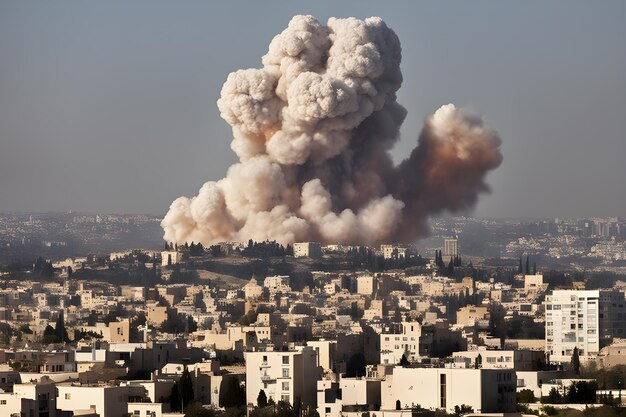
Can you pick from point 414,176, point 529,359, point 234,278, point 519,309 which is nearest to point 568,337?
point 529,359

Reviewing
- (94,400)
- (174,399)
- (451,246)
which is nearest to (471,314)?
(451,246)

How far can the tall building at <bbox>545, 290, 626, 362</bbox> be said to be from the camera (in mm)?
67125

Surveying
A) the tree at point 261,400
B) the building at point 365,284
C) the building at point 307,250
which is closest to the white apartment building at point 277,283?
the building at point 307,250

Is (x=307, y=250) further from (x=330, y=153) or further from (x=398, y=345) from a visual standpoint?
(x=398, y=345)

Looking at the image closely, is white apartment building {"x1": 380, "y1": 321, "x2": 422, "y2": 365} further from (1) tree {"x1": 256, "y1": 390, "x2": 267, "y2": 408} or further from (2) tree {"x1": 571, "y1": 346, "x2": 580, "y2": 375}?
(1) tree {"x1": 256, "y1": 390, "x2": 267, "y2": 408}

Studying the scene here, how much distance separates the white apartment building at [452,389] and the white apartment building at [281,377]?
8.91 ft

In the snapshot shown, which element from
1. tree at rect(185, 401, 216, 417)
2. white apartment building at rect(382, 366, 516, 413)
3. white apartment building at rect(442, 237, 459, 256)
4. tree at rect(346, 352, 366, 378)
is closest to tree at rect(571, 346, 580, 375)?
tree at rect(346, 352, 366, 378)

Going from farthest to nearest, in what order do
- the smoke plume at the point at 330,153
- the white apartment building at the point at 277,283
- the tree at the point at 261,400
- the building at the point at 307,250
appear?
the white apartment building at the point at 277,283 → the building at the point at 307,250 → the smoke plume at the point at 330,153 → the tree at the point at 261,400

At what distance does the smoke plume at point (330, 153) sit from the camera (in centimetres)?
9150

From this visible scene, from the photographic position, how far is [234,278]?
106250mm

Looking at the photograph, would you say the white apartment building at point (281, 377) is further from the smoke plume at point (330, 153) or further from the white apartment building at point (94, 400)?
the smoke plume at point (330, 153)

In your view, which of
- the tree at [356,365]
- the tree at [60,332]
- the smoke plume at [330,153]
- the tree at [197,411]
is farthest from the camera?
the smoke plume at [330,153]

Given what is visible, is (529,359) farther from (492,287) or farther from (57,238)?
(57,238)

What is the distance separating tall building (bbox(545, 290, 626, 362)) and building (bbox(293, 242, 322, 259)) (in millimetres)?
27691
